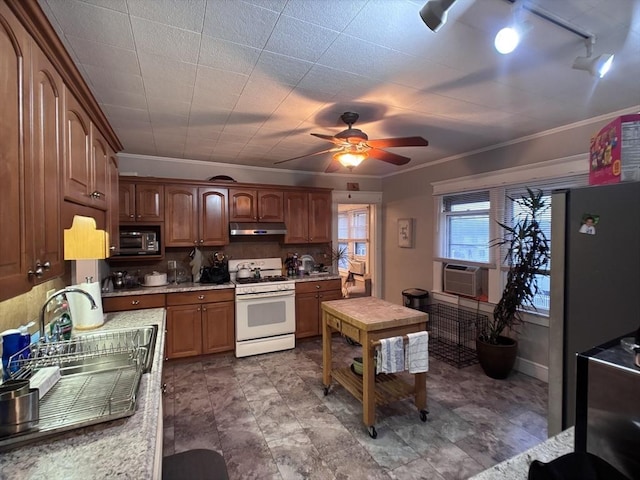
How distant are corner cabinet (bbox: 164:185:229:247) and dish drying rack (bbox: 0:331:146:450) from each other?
2.22 m

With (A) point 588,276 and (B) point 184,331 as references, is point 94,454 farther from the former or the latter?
(B) point 184,331

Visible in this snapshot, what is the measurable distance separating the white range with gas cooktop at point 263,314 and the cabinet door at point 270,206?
2.69ft

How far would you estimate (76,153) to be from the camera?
1.62 metres

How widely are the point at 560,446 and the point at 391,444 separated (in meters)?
1.63

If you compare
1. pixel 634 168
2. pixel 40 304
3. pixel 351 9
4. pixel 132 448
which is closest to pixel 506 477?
pixel 132 448

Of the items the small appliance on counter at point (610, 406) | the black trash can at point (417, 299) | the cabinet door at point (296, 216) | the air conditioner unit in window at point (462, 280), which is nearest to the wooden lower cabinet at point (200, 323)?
the cabinet door at point (296, 216)

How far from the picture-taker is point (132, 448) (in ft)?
3.14

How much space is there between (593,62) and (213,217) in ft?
12.6

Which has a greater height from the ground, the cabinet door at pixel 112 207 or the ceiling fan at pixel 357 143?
the ceiling fan at pixel 357 143

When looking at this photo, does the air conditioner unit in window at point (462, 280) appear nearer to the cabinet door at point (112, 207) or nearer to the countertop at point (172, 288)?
the countertop at point (172, 288)

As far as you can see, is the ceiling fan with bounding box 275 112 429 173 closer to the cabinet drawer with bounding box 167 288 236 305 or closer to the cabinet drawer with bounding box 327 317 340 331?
the cabinet drawer with bounding box 327 317 340 331

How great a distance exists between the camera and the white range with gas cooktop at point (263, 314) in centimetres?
385

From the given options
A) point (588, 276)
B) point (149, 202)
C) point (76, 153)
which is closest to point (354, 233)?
point (149, 202)

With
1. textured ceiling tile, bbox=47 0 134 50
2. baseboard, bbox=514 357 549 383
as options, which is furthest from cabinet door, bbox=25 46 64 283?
baseboard, bbox=514 357 549 383
